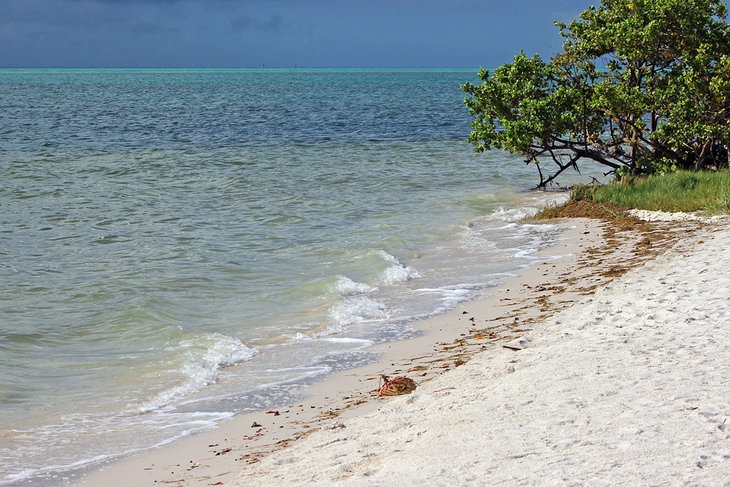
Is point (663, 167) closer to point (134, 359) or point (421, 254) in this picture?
point (421, 254)

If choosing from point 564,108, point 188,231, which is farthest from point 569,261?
point 188,231

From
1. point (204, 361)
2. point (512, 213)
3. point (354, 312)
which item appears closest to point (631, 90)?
point (512, 213)

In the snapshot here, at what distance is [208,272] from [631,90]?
388 inches

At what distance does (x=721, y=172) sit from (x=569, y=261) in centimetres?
569

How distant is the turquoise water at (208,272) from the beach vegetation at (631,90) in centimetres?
232

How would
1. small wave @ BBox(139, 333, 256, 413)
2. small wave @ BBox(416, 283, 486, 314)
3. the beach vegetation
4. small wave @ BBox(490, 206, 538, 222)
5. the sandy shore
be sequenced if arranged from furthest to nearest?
small wave @ BBox(490, 206, 538, 222) → the beach vegetation → small wave @ BBox(416, 283, 486, 314) → small wave @ BBox(139, 333, 256, 413) → the sandy shore

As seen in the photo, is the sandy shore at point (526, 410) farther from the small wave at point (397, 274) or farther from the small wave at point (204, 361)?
the small wave at point (397, 274)

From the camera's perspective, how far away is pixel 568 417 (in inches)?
264

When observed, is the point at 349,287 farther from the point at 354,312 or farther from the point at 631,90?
the point at 631,90

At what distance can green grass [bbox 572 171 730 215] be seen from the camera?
17.0 metres

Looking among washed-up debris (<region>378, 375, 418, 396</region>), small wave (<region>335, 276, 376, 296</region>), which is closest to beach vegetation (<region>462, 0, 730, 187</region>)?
small wave (<region>335, 276, 376, 296</region>)

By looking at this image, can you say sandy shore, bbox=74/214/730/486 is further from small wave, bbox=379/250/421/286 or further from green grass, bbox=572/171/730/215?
green grass, bbox=572/171/730/215

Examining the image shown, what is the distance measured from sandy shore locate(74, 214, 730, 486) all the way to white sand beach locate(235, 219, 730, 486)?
0.02 metres

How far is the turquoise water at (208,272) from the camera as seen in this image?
9.62 m
